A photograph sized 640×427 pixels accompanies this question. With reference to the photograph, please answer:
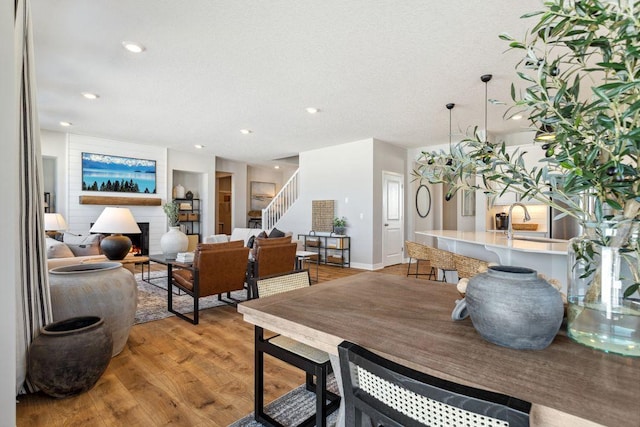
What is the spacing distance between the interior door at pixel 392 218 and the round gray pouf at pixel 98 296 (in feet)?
17.0

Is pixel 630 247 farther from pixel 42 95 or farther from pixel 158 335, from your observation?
pixel 42 95

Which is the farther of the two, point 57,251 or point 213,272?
point 57,251

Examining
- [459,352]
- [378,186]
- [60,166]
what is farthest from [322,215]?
[459,352]

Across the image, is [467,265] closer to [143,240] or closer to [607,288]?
[607,288]

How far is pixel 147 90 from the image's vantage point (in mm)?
4098

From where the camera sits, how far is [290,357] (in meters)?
1.46

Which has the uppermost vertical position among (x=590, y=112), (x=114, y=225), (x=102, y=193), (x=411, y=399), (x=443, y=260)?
(x=102, y=193)

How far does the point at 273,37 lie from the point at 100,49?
5.74 feet

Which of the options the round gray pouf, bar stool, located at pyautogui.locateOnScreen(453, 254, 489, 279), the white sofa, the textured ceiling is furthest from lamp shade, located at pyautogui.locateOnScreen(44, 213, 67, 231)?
bar stool, located at pyautogui.locateOnScreen(453, 254, 489, 279)

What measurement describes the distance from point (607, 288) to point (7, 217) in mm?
2276

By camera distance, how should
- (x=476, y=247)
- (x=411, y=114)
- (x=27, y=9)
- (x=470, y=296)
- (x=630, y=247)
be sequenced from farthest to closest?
1. (x=411, y=114)
2. (x=476, y=247)
3. (x=27, y=9)
4. (x=470, y=296)
5. (x=630, y=247)

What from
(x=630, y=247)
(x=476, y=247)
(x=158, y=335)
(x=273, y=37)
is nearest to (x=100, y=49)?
(x=273, y=37)

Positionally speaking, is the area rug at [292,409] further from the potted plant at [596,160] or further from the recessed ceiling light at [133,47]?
the recessed ceiling light at [133,47]

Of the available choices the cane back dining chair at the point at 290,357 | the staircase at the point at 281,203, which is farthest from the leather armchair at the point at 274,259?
the staircase at the point at 281,203
